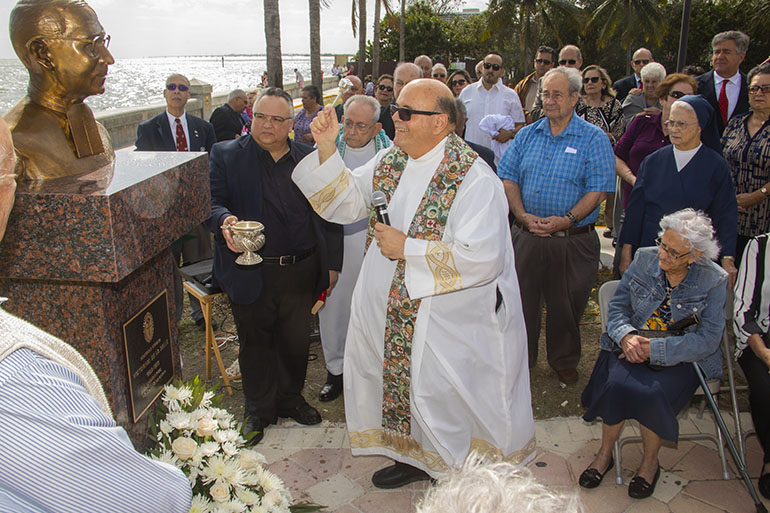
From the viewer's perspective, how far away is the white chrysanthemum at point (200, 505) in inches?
77.0

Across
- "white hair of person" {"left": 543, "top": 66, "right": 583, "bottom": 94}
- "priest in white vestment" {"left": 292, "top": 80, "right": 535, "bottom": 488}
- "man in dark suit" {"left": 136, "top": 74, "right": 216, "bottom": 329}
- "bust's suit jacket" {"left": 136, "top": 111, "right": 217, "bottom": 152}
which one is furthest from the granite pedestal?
"bust's suit jacket" {"left": 136, "top": 111, "right": 217, "bottom": 152}

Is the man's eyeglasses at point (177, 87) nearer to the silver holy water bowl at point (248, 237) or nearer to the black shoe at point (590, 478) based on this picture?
the silver holy water bowl at point (248, 237)

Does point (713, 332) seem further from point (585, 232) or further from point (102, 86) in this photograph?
point (102, 86)

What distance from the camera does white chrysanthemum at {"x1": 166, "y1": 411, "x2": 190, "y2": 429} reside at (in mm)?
2141

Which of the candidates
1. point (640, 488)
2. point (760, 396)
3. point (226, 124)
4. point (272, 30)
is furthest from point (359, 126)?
point (272, 30)

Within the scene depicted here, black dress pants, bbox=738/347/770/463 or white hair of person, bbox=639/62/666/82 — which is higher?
white hair of person, bbox=639/62/666/82

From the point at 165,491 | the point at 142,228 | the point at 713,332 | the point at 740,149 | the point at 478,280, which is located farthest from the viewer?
the point at 740,149

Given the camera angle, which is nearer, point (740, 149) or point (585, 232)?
point (585, 232)

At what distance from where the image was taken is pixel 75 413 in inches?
44.5

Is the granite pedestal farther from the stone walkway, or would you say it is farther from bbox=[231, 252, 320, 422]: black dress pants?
the stone walkway

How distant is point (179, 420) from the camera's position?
2.15 meters

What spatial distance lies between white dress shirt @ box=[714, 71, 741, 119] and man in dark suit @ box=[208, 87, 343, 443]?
14.5 feet

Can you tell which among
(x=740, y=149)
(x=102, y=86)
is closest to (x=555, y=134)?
(x=740, y=149)

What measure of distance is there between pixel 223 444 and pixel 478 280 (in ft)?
4.83
